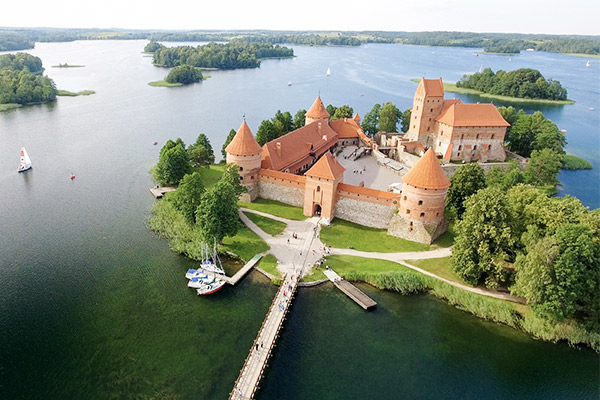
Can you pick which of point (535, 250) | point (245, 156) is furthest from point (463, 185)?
point (245, 156)

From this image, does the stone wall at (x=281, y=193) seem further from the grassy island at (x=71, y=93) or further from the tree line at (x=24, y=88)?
the grassy island at (x=71, y=93)

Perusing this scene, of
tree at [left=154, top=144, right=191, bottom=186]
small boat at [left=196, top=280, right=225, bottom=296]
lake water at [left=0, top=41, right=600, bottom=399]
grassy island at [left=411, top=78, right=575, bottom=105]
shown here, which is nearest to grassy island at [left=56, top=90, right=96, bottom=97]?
lake water at [left=0, top=41, right=600, bottom=399]

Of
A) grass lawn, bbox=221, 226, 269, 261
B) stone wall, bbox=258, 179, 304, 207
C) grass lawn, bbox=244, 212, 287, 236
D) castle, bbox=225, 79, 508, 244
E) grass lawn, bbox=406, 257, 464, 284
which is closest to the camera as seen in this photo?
grass lawn, bbox=406, 257, 464, 284

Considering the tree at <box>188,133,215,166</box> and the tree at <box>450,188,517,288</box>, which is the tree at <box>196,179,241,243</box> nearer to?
the tree at <box>188,133,215,166</box>

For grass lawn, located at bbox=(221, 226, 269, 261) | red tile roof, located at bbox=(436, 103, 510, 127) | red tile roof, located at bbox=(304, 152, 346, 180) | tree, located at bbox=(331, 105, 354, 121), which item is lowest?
grass lawn, located at bbox=(221, 226, 269, 261)

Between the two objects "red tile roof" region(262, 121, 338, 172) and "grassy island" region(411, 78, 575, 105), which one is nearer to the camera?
"red tile roof" region(262, 121, 338, 172)
